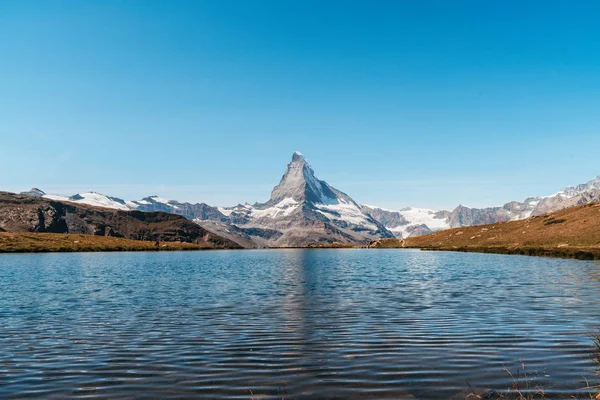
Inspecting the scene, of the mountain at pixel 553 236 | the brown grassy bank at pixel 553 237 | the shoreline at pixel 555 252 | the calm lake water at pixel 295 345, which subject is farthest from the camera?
the mountain at pixel 553 236

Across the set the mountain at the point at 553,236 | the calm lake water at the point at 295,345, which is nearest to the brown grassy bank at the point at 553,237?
the mountain at the point at 553,236

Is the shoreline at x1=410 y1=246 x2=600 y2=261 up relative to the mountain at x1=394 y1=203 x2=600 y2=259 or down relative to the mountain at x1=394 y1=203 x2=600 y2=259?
down

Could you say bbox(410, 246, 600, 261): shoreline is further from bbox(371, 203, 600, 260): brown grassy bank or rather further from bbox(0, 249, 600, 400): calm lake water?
bbox(0, 249, 600, 400): calm lake water

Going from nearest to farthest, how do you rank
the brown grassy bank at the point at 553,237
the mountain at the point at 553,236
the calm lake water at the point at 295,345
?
the calm lake water at the point at 295,345 → the brown grassy bank at the point at 553,237 → the mountain at the point at 553,236

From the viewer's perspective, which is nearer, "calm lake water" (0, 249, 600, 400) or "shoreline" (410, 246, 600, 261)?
"calm lake water" (0, 249, 600, 400)

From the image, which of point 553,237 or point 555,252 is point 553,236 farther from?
point 555,252

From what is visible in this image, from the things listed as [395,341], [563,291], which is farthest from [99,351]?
[563,291]

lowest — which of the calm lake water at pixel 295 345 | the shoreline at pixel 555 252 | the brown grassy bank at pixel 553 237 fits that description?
the calm lake water at pixel 295 345

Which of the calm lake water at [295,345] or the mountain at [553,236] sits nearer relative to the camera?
the calm lake water at [295,345]

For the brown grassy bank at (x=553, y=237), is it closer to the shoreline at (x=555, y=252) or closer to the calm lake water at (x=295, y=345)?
the shoreline at (x=555, y=252)

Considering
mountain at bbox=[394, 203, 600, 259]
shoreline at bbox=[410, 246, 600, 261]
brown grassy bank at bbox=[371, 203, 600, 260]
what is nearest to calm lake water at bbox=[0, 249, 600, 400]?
shoreline at bbox=[410, 246, 600, 261]

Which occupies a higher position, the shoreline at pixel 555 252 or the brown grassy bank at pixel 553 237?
the brown grassy bank at pixel 553 237

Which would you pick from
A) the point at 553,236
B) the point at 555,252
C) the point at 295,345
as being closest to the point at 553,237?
the point at 553,236

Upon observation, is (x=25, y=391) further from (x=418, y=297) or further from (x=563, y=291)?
(x=563, y=291)
